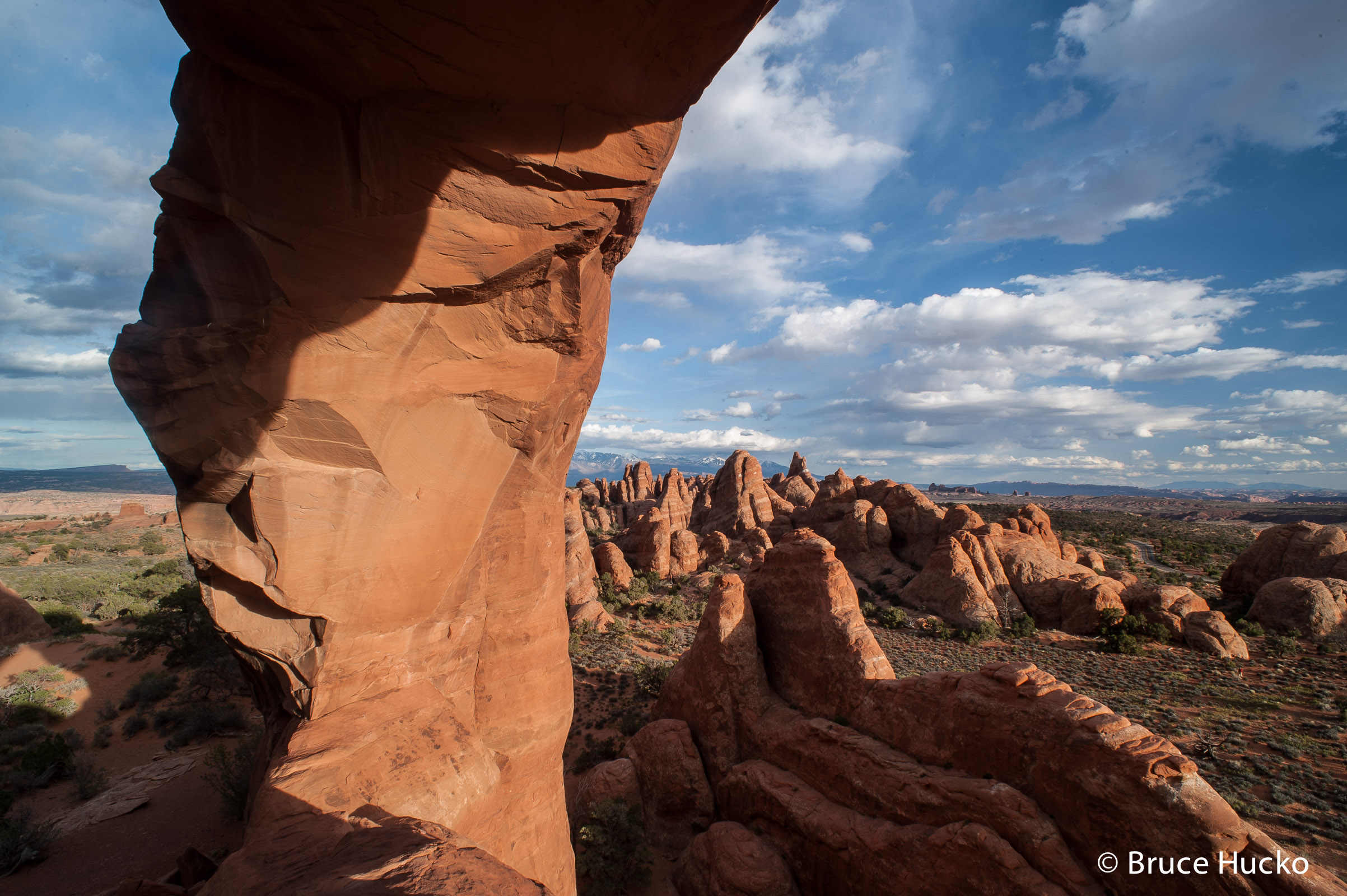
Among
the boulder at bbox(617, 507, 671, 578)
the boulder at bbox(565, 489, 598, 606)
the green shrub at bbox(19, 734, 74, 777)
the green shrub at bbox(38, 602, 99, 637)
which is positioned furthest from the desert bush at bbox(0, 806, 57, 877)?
the boulder at bbox(617, 507, 671, 578)

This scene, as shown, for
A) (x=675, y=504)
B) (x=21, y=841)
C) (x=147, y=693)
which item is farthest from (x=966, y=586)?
(x=147, y=693)

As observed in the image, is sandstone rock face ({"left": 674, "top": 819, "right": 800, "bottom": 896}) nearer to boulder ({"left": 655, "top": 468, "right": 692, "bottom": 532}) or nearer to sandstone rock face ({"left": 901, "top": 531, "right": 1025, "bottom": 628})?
sandstone rock face ({"left": 901, "top": 531, "right": 1025, "bottom": 628})

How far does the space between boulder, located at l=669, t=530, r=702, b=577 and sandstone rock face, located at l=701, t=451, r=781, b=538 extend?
381 inches

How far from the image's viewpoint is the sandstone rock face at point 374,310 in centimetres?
400

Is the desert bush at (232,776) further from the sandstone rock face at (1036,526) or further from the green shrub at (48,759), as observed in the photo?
the sandstone rock face at (1036,526)

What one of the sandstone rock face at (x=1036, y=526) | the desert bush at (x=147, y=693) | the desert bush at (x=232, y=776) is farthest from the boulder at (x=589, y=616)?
the sandstone rock face at (x=1036, y=526)

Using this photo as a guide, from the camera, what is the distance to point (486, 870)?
11.7 feet

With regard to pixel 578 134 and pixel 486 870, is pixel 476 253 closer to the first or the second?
pixel 578 134

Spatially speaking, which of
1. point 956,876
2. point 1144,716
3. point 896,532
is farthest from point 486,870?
point 896,532

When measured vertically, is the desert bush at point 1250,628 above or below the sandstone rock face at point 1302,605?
below

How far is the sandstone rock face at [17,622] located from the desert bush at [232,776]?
17.4m

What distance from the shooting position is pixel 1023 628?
2969cm

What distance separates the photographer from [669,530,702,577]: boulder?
4538 cm

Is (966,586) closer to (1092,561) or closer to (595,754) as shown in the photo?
(1092,561)
